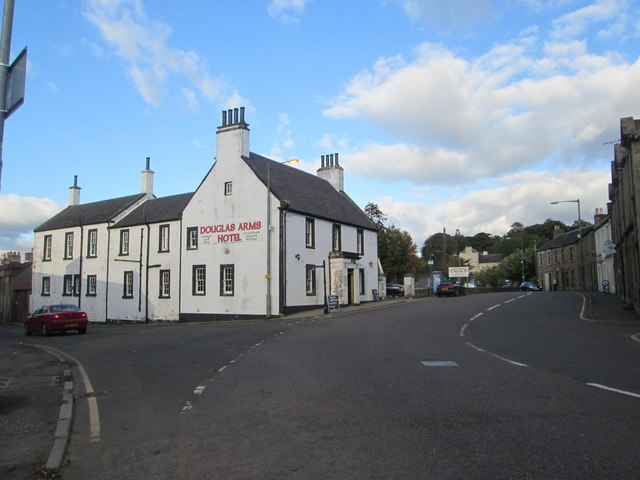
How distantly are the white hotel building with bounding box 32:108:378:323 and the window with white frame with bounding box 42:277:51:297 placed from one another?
76.1 inches

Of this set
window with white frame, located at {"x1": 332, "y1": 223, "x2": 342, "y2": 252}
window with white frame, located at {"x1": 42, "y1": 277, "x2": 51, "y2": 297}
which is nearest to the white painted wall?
window with white frame, located at {"x1": 332, "y1": 223, "x2": 342, "y2": 252}

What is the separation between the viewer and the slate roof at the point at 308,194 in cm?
3209

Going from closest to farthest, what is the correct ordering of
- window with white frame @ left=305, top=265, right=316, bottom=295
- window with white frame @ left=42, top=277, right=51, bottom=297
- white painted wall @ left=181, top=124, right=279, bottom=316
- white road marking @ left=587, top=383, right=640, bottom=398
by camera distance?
white road marking @ left=587, top=383, right=640, bottom=398
white painted wall @ left=181, top=124, right=279, bottom=316
window with white frame @ left=305, top=265, right=316, bottom=295
window with white frame @ left=42, top=277, right=51, bottom=297

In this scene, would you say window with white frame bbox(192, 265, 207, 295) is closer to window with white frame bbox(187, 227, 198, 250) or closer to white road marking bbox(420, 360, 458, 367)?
window with white frame bbox(187, 227, 198, 250)

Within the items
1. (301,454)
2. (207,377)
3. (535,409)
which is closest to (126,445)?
(301,454)

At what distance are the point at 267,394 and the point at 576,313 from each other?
66.7 feet

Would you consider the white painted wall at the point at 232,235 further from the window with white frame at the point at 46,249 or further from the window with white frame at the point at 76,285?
the window with white frame at the point at 46,249

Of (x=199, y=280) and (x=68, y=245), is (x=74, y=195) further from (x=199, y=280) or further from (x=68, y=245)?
(x=199, y=280)

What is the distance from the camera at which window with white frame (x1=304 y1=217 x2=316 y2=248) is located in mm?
32562

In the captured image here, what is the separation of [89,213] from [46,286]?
7965mm

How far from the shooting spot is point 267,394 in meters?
7.95

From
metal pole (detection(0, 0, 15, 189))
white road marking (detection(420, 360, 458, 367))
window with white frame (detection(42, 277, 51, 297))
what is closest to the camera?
metal pole (detection(0, 0, 15, 189))

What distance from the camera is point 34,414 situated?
7.54 meters

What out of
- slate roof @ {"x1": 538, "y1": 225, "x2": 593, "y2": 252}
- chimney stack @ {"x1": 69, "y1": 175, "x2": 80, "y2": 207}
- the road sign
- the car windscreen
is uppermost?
chimney stack @ {"x1": 69, "y1": 175, "x2": 80, "y2": 207}
